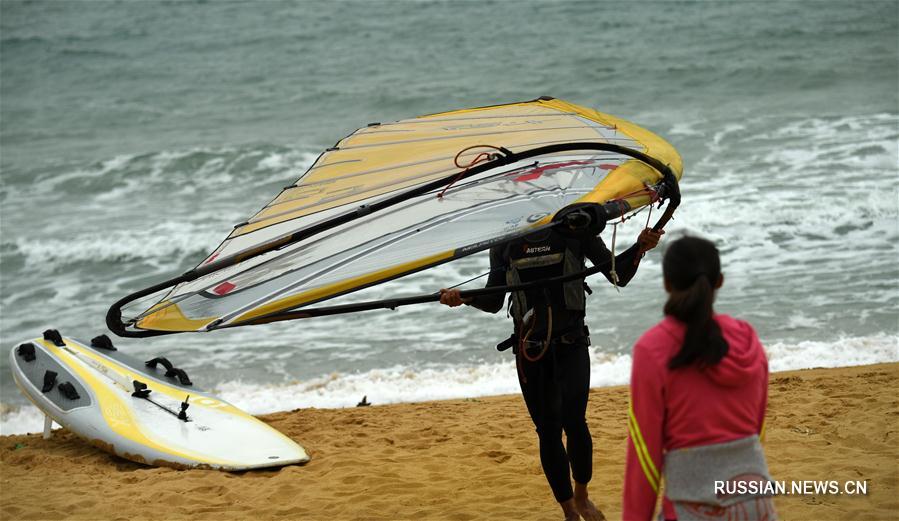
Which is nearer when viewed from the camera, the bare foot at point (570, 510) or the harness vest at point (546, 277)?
the harness vest at point (546, 277)

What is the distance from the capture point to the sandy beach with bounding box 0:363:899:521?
14.8ft

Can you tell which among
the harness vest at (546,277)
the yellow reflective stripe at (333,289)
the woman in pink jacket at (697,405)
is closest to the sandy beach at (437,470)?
the harness vest at (546,277)

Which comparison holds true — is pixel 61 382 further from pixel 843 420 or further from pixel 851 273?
pixel 851 273

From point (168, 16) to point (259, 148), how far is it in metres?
13.3

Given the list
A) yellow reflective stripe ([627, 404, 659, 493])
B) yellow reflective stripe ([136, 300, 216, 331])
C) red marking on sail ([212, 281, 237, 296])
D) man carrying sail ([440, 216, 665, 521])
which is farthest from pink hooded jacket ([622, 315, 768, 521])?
red marking on sail ([212, 281, 237, 296])

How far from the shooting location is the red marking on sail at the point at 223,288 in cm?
351

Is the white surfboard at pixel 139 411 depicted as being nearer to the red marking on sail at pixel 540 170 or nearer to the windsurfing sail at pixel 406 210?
the windsurfing sail at pixel 406 210

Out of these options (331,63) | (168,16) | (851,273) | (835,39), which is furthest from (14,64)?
(851,273)

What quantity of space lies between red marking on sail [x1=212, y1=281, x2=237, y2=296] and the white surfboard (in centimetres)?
224

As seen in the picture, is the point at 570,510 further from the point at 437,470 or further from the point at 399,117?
the point at 399,117

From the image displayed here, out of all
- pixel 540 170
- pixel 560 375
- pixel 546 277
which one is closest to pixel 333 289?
pixel 546 277

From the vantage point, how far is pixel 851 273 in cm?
952

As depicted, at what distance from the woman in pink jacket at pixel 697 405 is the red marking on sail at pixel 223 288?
1.83 meters

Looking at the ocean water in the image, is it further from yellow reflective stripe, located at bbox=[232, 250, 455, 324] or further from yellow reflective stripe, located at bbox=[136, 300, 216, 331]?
yellow reflective stripe, located at bbox=[232, 250, 455, 324]
